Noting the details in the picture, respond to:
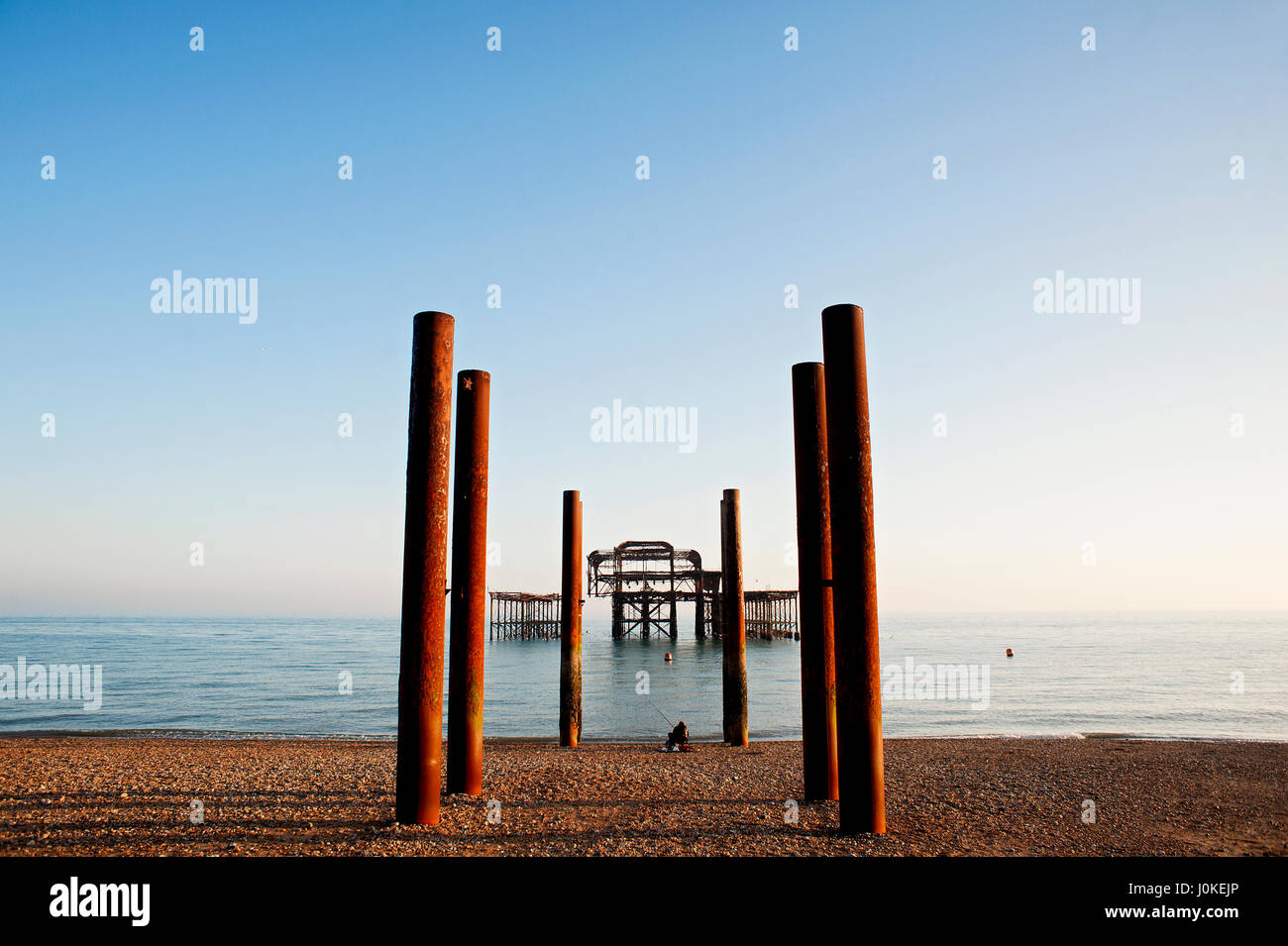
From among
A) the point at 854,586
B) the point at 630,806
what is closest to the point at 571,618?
the point at 630,806

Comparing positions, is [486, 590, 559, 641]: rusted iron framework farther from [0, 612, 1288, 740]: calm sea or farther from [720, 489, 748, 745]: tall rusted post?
[720, 489, 748, 745]: tall rusted post

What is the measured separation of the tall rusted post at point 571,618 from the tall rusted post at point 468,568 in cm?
488

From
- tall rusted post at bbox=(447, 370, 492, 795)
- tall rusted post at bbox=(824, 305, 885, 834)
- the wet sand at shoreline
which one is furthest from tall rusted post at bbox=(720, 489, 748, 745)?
tall rusted post at bbox=(824, 305, 885, 834)

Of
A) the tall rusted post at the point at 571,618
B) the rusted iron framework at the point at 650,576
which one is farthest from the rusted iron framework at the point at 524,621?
the tall rusted post at the point at 571,618

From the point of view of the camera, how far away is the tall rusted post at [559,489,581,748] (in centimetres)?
1274

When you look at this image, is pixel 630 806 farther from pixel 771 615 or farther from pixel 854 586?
pixel 771 615

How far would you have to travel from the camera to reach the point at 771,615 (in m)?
72.8

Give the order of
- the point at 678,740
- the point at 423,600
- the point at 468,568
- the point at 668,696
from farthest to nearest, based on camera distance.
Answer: the point at 668,696
the point at 678,740
the point at 468,568
the point at 423,600

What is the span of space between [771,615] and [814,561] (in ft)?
221

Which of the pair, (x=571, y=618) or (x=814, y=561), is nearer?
(x=814, y=561)

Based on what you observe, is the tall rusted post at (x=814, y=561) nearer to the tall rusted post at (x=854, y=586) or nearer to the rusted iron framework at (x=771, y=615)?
the tall rusted post at (x=854, y=586)
